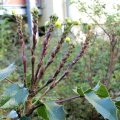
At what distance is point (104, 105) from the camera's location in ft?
3.44

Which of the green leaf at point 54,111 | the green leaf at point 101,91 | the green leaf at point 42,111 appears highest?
the green leaf at point 101,91

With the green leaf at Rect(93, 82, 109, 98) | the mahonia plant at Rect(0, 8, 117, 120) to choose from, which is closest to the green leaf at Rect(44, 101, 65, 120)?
the mahonia plant at Rect(0, 8, 117, 120)

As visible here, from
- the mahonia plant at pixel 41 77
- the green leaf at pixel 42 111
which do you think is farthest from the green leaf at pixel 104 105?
the green leaf at pixel 42 111

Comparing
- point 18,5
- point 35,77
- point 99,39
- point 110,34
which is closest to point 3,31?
point 99,39

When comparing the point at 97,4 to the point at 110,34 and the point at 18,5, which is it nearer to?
the point at 110,34

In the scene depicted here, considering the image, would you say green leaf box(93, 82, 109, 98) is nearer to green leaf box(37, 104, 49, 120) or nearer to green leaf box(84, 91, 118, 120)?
green leaf box(84, 91, 118, 120)

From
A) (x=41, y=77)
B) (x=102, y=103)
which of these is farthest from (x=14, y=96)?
(x=102, y=103)

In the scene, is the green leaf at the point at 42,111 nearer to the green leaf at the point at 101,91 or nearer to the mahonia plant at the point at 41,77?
the mahonia plant at the point at 41,77

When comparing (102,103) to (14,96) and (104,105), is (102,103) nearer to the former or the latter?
(104,105)

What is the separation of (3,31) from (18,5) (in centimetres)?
282

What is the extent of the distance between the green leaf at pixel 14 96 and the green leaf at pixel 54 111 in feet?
0.25

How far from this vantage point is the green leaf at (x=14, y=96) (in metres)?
1.04

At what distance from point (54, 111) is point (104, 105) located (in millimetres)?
140

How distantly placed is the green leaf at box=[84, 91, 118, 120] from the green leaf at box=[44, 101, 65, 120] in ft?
0.28
